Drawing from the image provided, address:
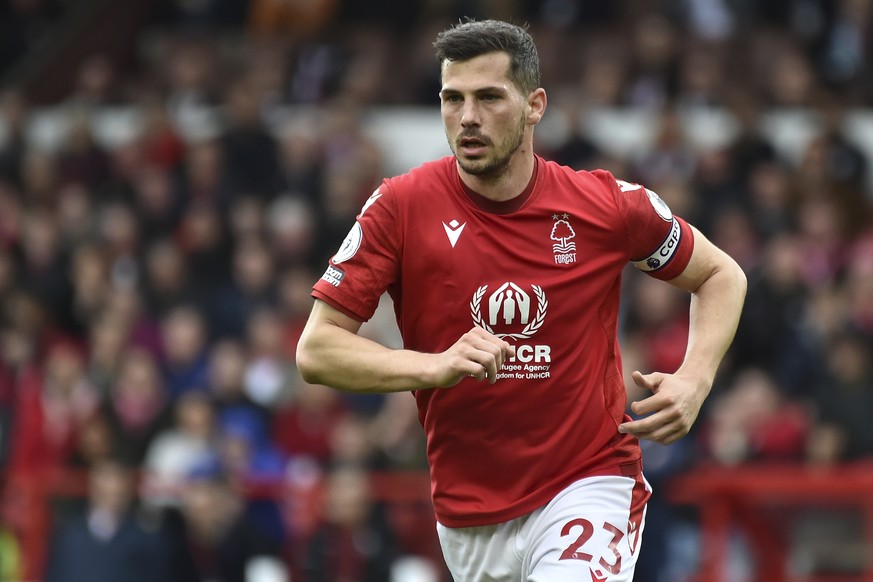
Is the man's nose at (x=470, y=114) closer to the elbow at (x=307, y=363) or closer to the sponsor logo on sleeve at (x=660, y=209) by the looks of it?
the sponsor logo on sleeve at (x=660, y=209)

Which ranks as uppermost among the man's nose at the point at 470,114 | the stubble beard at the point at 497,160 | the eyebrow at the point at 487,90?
the eyebrow at the point at 487,90

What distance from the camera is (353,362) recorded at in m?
5.56

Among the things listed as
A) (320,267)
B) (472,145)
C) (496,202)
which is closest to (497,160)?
(472,145)

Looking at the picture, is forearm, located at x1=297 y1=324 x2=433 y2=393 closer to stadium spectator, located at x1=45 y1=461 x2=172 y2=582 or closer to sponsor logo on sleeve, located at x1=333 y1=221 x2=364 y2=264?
sponsor logo on sleeve, located at x1=333 y1=221 x2=364 y2=264

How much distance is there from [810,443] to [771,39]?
5552 mm

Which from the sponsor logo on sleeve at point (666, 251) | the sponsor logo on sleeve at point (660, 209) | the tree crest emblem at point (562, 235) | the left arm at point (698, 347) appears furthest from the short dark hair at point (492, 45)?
the left arm at point (698, 347)

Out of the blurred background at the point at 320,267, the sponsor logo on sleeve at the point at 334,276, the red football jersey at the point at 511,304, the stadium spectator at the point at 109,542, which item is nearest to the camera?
the sponsor logo on sleeve at the point at 334,276

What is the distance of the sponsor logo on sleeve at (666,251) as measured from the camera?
612cm

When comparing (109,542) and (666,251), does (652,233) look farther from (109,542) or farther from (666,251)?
(109,542)

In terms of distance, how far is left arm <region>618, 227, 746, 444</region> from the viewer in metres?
5.70

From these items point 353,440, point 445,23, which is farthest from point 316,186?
point 353,440

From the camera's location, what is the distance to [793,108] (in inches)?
600

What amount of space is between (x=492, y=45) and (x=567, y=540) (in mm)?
1751

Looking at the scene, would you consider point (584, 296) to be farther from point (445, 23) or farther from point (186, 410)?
point (445, 23)
